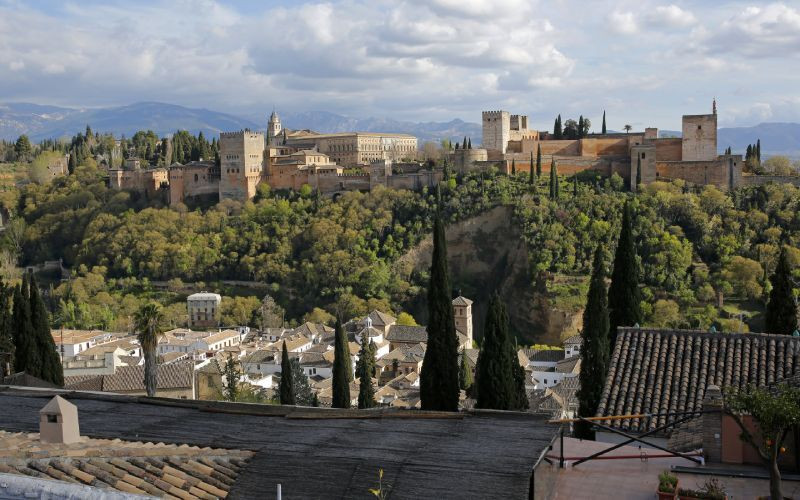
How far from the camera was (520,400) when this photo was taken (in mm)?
22156

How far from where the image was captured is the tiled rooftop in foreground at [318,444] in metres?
6.82

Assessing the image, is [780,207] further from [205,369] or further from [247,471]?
[247,471]

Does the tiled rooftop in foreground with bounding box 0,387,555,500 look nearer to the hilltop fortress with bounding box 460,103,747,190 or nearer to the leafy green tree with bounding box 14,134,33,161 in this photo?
the hilltop fortress with bounding box 460,103,747,190

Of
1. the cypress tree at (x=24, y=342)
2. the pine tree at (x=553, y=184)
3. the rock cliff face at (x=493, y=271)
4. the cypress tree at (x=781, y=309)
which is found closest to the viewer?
the cypress tree at (x=781, y=309)

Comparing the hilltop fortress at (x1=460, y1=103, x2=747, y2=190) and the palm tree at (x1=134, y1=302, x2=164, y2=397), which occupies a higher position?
the hilltop fortress at (x1=460, y1=103, x2=747, y2=190)

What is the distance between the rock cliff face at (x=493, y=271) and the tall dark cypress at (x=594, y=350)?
28.0m

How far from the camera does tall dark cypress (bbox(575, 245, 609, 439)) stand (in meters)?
17.0

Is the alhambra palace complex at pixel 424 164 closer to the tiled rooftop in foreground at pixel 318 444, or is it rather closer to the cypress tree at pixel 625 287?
the cypress tree at pixel 625 287

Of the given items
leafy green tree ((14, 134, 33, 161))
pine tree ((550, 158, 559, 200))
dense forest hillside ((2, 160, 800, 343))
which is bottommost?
dense forest hillside ((2, 160, 800, 343))

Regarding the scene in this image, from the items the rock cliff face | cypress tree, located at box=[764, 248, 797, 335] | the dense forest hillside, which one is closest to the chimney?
cypress tree, located at box=[764, 248, 797, 335]

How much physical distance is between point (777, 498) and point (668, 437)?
354 centimetres

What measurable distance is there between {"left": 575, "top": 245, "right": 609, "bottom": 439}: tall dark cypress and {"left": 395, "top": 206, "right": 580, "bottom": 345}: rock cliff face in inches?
1102

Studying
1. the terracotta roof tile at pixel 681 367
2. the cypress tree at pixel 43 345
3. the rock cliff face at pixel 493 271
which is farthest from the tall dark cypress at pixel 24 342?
the rock cliff face at pixel 493 271

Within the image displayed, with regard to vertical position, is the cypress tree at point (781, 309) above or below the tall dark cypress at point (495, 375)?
above
